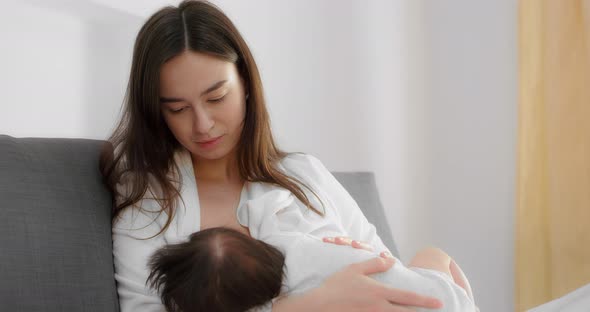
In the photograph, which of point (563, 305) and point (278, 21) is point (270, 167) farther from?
point (278, 21)

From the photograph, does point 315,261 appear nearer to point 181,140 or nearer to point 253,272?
point 253,272

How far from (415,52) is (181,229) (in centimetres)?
187

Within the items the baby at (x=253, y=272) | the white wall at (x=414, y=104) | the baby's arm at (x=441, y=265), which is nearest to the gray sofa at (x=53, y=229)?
the baby at (x=253, y=272)

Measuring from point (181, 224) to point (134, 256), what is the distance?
141 millimetres

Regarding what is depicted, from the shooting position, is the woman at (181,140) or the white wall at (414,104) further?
the white wall at (414,104)

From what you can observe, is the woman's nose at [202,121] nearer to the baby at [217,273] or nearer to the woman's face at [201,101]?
the woman's face at [201,101]

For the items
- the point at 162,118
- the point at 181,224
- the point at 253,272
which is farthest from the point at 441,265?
the point at 162,118

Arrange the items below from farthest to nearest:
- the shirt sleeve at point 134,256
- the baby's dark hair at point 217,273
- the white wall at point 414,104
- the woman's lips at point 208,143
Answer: the white wall at point 414,104, the woman's lips at point 208,143, the shirt sleeve at point 134,256, the baby's dark hair at point 217,273

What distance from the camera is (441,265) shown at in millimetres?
1639

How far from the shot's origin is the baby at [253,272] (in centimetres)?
132

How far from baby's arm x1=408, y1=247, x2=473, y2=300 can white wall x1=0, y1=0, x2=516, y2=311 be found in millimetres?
1174

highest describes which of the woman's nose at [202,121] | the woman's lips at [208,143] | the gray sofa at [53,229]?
the woman's nose at [202,121]

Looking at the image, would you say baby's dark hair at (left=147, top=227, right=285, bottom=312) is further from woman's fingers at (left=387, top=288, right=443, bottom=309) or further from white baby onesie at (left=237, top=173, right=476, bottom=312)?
woman's fingers at (left=387, top=288, right=443, bottom=309)

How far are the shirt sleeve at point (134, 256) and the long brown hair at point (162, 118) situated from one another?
3 centimetres
